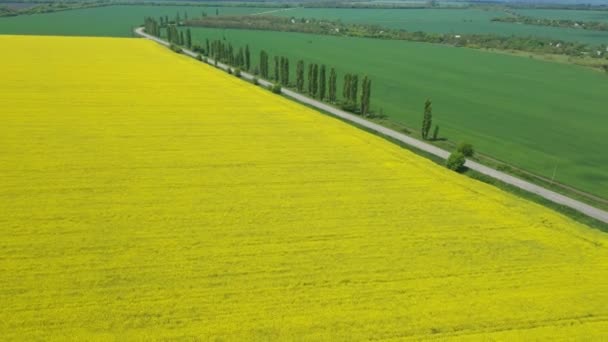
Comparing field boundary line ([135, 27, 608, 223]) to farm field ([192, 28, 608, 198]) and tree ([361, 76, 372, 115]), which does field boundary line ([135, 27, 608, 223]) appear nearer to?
tree ([361, 76, 372, 115])

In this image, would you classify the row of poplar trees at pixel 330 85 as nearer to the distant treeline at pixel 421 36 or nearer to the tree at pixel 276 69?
the tree at pixel 276 69

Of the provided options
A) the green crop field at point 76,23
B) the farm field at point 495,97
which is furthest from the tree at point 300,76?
the green crop field at point 76,23

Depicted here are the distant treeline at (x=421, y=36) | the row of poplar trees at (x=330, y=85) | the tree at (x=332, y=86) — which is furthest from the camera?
the distant treeline at (x=421, y=36)

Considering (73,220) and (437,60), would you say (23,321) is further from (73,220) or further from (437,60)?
(437,60)

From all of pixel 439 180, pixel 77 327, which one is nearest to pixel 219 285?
pixel 77 327

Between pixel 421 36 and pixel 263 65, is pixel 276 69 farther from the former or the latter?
pixel 421 36

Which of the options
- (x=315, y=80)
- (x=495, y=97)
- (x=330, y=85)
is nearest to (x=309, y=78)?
(x=315, y=80)

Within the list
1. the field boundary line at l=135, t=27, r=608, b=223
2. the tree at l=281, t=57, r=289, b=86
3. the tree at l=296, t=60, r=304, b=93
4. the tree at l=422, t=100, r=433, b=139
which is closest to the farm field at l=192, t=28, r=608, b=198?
the field boundary line at l=135, t=27, r=608, b=223
